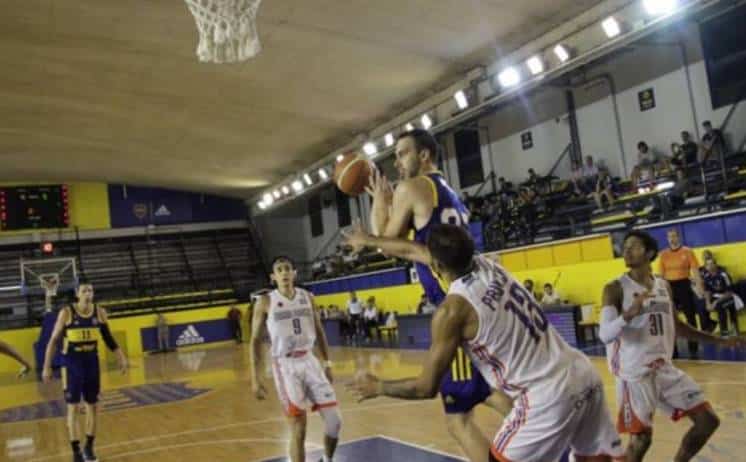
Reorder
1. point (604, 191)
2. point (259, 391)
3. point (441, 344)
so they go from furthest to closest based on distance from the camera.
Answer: point (604, 191) → point (259, 391) → point (441, 344)

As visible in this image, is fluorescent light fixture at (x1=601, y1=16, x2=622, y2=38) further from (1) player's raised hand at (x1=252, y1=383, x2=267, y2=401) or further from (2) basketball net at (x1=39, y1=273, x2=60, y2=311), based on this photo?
(2) basketball net at (x1=39, y1=273, x2=60, y2=311)

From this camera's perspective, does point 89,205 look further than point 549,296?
Yes

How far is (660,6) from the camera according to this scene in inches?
449

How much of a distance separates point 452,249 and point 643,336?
1.88 m

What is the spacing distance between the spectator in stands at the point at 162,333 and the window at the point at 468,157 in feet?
39.4

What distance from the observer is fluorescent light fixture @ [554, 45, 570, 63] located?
43.6ft

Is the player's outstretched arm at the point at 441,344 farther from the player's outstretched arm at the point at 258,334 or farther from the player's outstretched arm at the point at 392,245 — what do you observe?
the player's outstretched arm at the point at 258,334

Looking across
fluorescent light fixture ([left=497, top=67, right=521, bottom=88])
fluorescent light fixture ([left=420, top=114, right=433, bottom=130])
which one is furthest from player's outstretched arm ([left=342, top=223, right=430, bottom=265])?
fluorescent light fixture ([left=420, top=114, right=433, bottom=130])

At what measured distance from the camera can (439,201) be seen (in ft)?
12.1

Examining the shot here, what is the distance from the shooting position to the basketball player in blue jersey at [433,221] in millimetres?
3428

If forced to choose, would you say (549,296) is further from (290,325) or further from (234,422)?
(290,325)

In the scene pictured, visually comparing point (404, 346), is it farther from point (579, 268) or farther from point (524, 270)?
point (579, 268)

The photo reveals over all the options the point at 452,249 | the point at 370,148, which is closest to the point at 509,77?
the point at 370,148

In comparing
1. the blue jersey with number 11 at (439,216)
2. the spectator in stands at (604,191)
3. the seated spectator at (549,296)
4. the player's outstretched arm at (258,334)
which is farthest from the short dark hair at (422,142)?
the spectator in stands at (604,191)
